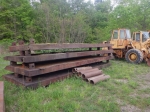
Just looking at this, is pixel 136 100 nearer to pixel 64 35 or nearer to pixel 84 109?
pixel 84 109

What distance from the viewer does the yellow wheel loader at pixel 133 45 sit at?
26.6ft

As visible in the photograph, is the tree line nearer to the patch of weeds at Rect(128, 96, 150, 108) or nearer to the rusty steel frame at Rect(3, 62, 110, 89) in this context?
the rusty steel frame at Rect(3, 62, 110, 89)

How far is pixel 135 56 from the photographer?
328 inches

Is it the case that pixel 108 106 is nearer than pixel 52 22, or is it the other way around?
pixel 108 106

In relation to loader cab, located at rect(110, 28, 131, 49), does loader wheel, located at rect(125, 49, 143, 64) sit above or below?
below

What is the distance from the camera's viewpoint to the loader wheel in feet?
26.1

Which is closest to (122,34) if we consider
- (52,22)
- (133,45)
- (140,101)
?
(133,45)

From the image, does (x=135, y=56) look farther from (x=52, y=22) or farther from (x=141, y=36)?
(x=52, y=22)

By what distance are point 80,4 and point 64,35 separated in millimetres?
13852

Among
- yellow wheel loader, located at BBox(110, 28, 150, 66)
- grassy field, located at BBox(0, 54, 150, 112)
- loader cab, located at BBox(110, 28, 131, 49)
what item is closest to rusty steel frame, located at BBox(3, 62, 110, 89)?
grassy field, located at BBox(0, 54, 150, 112)

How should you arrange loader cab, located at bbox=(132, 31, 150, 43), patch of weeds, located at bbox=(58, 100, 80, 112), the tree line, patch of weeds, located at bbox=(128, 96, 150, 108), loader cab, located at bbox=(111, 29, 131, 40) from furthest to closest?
the tree line → loader cab, located at bbox=(111, 29, 131, 40) → loader cab, located at bbox=(132, 31, 150, 43) → patch of weeds, located at bbox=(128, 96, 150, 108) → patch of weeds, located at bbox=(58, 100, 80, 112)

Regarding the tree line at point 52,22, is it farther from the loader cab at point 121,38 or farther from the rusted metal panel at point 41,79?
the rusted metal panel at point 41,79

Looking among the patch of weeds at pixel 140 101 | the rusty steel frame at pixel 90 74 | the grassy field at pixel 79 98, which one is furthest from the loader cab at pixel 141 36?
the patch of weeds at pixel 140 101

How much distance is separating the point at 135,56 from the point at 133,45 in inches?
32.0
